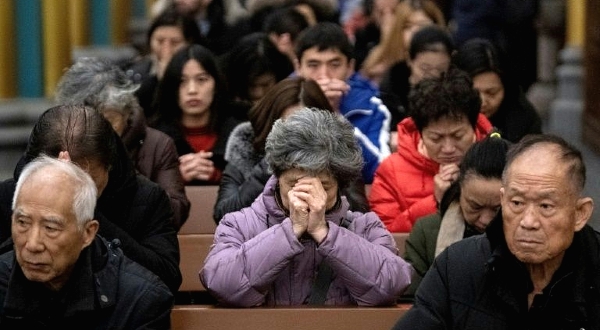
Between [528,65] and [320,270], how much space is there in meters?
7.30

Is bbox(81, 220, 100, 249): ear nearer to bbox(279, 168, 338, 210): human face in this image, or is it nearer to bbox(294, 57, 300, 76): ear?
bbox(279, 168, 338, 210): human face

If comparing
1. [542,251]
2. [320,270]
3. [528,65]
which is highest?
[542,251]

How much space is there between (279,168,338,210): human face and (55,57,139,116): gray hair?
174 centimetres

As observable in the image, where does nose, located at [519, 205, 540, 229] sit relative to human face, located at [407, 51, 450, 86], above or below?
above

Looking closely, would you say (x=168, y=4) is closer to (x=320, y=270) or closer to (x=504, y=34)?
(x=504, y=34)

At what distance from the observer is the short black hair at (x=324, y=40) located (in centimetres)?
915

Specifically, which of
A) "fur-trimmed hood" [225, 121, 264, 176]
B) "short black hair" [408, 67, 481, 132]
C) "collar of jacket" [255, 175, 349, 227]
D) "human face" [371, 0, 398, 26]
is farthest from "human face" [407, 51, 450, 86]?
"collar of jacket" [255, 175, 349, 227]

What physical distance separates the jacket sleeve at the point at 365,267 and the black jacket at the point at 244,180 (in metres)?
0.72

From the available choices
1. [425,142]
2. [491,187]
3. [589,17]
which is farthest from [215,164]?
[589,17]

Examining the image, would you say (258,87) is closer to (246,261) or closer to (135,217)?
(135,217)

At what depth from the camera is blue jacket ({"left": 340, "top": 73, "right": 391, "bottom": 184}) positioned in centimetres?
870

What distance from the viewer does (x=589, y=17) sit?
40.3 feet

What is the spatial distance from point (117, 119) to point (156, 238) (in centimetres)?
143

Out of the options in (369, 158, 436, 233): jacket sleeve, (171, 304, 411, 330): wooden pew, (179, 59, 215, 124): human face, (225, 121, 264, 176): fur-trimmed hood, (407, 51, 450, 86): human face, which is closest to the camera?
(171, 304, 411, 330): wooden pew
